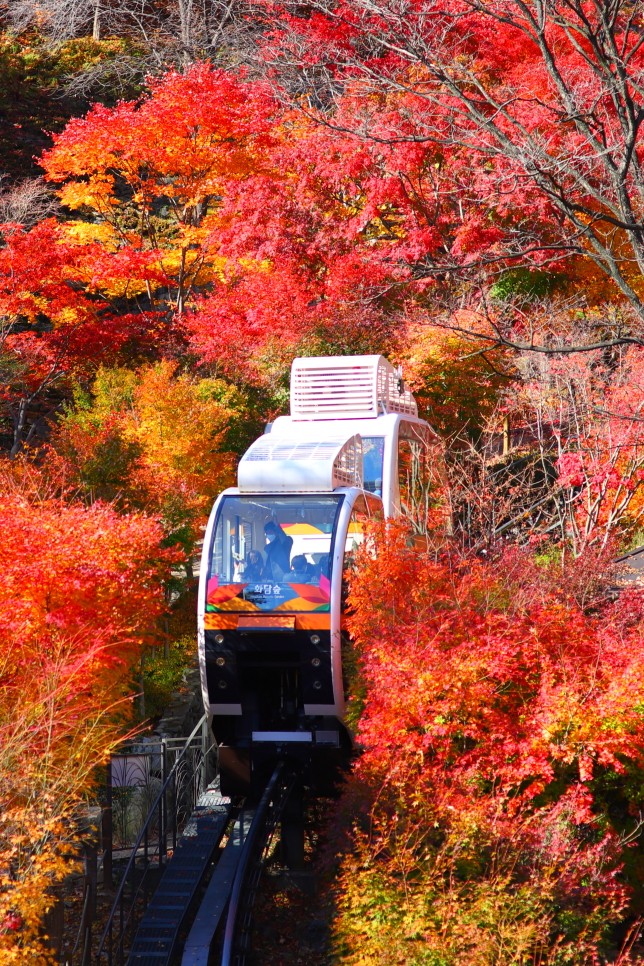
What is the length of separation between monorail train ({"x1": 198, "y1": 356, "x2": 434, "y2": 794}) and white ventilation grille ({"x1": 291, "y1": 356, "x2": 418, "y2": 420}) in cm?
297

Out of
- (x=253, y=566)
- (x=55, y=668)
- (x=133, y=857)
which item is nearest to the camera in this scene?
(x=55, y=668)

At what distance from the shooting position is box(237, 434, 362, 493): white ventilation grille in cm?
1280

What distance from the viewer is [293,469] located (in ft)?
42.2

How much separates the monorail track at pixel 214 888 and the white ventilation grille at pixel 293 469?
11.8 feet

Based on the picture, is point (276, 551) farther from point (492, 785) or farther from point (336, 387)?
point (336, 387)

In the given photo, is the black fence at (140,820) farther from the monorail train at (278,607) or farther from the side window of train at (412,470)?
the side window of train at (412,470)

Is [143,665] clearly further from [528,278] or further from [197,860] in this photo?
[528,278]

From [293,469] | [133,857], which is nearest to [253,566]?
[293,469]

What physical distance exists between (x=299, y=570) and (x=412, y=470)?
430cm

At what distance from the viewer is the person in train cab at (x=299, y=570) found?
1220cm

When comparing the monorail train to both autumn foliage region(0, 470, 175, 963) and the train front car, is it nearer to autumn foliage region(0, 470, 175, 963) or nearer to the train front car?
the train front car

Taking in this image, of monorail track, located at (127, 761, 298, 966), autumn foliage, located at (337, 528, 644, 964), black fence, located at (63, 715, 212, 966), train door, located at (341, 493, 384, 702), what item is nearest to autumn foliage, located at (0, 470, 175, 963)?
black fence, located at (63, 715, 212, 966)

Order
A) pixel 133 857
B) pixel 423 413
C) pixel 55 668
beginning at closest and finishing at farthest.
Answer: pixel 55 668 → pixel 133 857 → pixel 423 413

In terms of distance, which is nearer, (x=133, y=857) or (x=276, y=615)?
(x=133, y=857)
